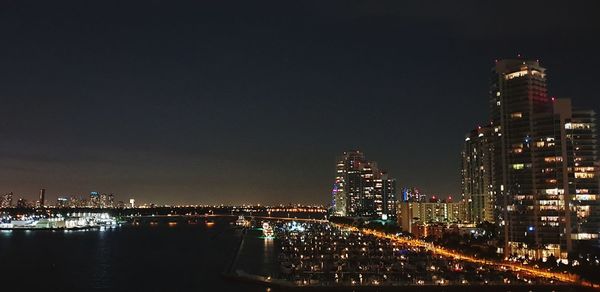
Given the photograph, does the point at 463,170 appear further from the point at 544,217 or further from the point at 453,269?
the point at 453,269

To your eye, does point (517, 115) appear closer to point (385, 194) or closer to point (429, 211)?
point (429, 211)

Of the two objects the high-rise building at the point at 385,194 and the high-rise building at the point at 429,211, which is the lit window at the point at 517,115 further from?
the high-rise building at the point at 385,194

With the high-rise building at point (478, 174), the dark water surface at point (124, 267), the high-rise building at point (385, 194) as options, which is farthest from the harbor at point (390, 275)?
the high-rise building at point (385, 194)

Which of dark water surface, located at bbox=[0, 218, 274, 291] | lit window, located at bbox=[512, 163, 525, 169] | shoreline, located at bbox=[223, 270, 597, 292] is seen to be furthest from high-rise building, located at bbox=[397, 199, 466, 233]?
shoreline, located at bbox=[223, 270, 597, 292]

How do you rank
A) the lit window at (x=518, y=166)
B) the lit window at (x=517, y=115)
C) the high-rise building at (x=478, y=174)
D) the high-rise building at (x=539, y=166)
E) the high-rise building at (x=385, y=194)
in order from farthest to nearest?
the high-rise building at (x=385, y=194), the high-rise building at (x=478, y=174), the lit window at (x=517, y=115), the lit window at (x=518, y=166), the high-rise building at (x=539, y=166)

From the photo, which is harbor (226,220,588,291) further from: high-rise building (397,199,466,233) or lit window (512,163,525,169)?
high-rise building (397,199,466,233)
